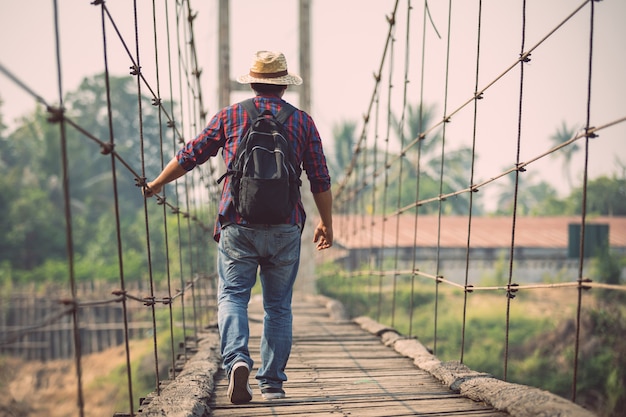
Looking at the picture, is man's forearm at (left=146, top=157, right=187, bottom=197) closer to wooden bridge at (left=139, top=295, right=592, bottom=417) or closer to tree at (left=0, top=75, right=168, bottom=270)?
wooden bridge at (left=139, top=295, right=592, bottom=417)

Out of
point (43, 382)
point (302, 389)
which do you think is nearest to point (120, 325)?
point (43, 382)

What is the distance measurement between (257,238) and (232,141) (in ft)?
0.84

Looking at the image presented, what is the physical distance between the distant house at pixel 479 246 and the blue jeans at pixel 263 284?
9.94 metres

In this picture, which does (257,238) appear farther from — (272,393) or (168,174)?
(272,393)

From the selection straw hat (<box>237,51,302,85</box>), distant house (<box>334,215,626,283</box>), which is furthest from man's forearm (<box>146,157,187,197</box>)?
distant house (<box>334,215,626,283</box>)

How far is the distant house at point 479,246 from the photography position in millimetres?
11969

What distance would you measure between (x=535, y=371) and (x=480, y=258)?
330 centimetres

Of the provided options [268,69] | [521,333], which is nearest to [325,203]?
[268,69]

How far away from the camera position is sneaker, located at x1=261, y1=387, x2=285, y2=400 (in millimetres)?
1487

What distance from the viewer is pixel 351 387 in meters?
1.68

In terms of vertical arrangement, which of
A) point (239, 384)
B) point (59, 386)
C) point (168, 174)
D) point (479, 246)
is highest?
point (168, 174)

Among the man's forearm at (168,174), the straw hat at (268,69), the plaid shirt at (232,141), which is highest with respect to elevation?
the straw hat at (268,69)

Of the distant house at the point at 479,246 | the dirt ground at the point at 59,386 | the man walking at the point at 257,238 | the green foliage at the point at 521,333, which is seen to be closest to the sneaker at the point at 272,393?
the man walking at the point at 257,238

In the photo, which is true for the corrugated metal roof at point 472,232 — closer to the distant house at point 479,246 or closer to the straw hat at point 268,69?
the distant house at point 479,246
